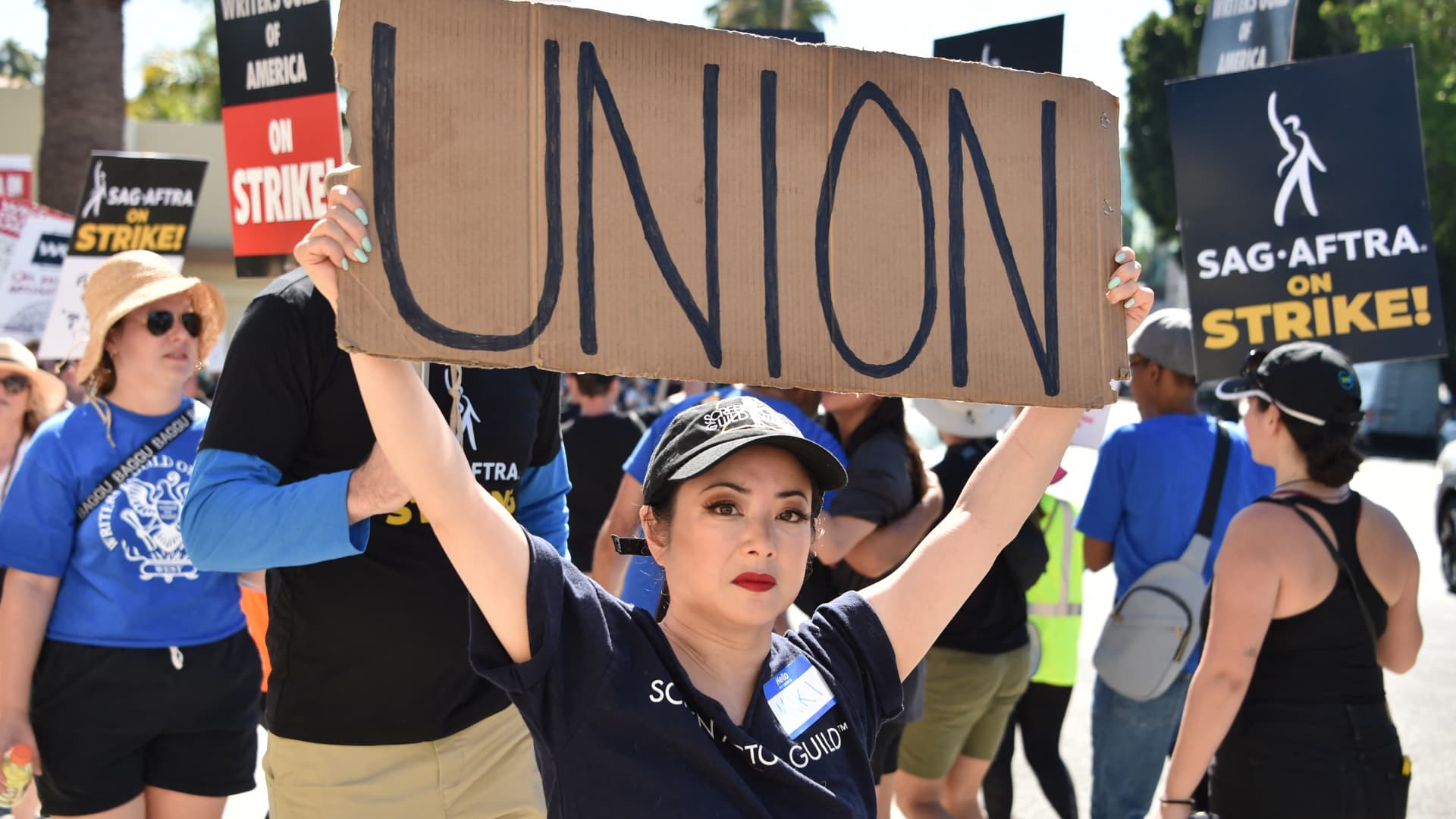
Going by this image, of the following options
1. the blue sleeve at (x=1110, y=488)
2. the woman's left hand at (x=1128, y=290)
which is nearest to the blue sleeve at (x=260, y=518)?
the woman's left hand at (x=1128, y=290)

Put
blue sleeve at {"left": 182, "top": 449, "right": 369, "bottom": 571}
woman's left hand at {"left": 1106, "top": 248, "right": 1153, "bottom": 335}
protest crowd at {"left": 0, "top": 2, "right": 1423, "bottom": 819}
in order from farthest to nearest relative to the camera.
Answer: blue sleeve at {"left": 182, "top": 449, "right": 369, "bottom": 571}, woman's left hand at {"left": 1106, "top": 248, "right": 1153, "bottom": 335}, protest crowd at {"left": 0, "top": 2, "right": 1423, "bottom": 819}

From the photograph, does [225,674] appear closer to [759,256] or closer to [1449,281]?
[759,256]

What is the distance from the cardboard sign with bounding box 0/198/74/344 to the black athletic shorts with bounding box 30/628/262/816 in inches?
196

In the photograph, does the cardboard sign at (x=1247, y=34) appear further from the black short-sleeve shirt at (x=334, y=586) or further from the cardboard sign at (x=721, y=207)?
the black short-sleeve shirt at (x=334, y=586)

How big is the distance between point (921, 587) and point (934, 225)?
0.60 meters

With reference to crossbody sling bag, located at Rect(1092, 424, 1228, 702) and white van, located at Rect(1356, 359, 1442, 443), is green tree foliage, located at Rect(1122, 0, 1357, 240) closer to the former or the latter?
white van, located at Rect(1356, 359, 1442, 443)

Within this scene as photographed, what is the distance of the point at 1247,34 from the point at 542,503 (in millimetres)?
3670

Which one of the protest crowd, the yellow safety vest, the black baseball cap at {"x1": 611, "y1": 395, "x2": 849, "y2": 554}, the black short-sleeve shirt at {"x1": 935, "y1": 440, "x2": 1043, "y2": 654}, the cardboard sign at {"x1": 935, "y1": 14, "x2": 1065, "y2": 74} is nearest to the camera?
the protest crowd

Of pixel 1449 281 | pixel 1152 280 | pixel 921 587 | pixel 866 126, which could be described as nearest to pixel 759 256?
pixel 866 126

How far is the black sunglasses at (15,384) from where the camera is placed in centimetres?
499

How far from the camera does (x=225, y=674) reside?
11.6ft

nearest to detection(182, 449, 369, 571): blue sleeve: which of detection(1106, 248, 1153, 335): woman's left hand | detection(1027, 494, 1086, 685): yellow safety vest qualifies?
detection(1106, 248, 1153, 335): woman's left hand

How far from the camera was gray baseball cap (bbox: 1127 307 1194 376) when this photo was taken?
4.50 meters

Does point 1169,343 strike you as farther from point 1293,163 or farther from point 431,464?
point 431,464
